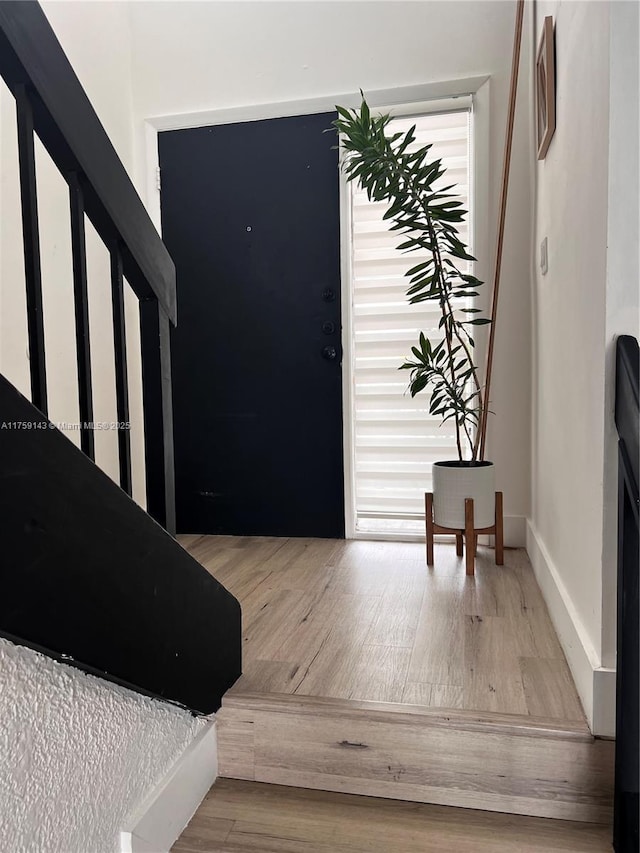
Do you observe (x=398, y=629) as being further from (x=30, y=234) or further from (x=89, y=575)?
→ (x=30, y=234)

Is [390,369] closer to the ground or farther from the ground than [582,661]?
farther from the ground

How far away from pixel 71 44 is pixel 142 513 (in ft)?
7.39

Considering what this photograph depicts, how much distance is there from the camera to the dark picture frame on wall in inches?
70.9

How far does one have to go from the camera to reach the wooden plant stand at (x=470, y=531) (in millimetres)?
2188

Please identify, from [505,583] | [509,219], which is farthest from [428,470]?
[509,219]

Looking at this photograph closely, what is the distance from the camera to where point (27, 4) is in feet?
2.73

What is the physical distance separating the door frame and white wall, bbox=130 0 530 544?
0.03 meters

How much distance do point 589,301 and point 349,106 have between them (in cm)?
179

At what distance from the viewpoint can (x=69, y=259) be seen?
2.42 metres

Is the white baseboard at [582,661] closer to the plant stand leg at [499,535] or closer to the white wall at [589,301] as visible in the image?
the white wall at [589,301]

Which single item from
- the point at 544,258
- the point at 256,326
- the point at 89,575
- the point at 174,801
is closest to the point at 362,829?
the point at 174,801

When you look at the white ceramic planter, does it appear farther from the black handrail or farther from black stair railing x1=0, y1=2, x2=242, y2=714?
the black handrail

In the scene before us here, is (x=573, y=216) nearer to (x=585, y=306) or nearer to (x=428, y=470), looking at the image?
(x=585, y=306)

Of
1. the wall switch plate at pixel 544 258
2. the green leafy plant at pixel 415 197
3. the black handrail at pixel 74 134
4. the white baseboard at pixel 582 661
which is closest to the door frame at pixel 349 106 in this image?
the green leafy plant at pixel 415 197
